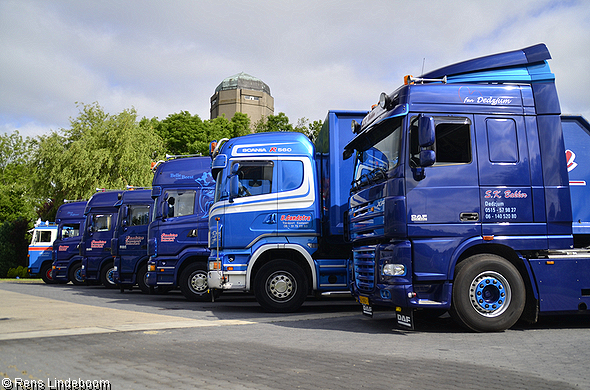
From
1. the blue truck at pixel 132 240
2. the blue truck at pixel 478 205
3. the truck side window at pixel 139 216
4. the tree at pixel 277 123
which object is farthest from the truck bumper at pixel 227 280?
the tree at pixel 277 123

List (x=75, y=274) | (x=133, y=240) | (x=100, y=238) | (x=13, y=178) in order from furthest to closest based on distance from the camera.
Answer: (x=13, y=178) → (x=75, y=274) → (x=100, y=238) → (x=133, y=240)

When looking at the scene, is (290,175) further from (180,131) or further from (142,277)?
(180,131)

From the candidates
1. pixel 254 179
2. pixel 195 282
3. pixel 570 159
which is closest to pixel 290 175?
pixel 254 179

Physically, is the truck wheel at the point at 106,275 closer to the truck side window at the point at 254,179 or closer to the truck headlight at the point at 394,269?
the truck side window at the point at 254,179

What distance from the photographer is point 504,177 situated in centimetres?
721

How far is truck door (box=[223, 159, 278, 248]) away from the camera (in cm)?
977

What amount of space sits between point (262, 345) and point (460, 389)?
2700mm

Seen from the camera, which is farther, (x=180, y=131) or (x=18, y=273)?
(x=180, y=131)

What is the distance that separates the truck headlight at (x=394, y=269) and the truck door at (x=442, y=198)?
187 mm

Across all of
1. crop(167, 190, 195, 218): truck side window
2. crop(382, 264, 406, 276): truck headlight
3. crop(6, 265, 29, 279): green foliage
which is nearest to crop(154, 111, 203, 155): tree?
crop(6, 265, 29, 279): green foliage

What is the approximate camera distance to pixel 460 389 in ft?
13.8

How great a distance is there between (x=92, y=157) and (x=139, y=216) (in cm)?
1167

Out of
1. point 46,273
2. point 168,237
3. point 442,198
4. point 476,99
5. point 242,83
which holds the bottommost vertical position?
point 46,273

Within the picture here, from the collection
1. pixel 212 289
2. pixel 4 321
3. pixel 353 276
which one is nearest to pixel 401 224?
pixel 353 276
